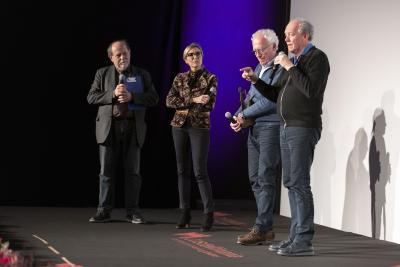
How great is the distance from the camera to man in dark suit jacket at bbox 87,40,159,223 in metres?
5.36

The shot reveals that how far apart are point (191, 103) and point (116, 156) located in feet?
2.77

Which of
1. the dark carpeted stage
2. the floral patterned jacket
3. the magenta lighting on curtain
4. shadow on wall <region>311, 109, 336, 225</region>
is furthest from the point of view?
the magenta lighting on curtain

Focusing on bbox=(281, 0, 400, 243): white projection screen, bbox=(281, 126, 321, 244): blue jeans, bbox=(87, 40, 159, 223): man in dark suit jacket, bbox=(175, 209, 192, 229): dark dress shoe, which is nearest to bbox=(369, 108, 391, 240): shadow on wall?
bbox=(281, 0, 400, 243): white projection screen

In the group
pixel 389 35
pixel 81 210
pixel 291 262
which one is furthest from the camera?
pixel 81 210

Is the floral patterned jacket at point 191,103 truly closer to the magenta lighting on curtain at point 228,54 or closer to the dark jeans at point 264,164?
the dark jeans at point 264,164

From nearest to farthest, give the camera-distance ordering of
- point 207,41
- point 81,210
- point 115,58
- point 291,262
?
point 291,262, point 115,58, point 81,210, point 207,41

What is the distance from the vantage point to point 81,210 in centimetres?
629

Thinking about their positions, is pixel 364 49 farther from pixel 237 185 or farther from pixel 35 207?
pixel 35 207

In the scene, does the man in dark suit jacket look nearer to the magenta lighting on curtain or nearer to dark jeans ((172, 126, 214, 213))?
dark jeans ((172, 126, 214, 213))

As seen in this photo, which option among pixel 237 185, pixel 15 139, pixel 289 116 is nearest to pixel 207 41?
pixel 237 185

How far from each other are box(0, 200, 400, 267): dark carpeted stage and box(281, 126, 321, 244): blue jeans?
185 mm

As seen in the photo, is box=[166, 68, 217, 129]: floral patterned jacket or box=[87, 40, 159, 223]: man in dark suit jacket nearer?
box=[166, 68, 217, 129]: floral patterned jacket

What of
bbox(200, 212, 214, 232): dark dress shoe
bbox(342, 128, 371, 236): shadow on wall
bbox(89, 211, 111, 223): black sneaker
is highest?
bbox(342, 128, 371, 236): shadow on wall

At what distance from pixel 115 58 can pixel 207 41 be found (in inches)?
Result: 72.8
